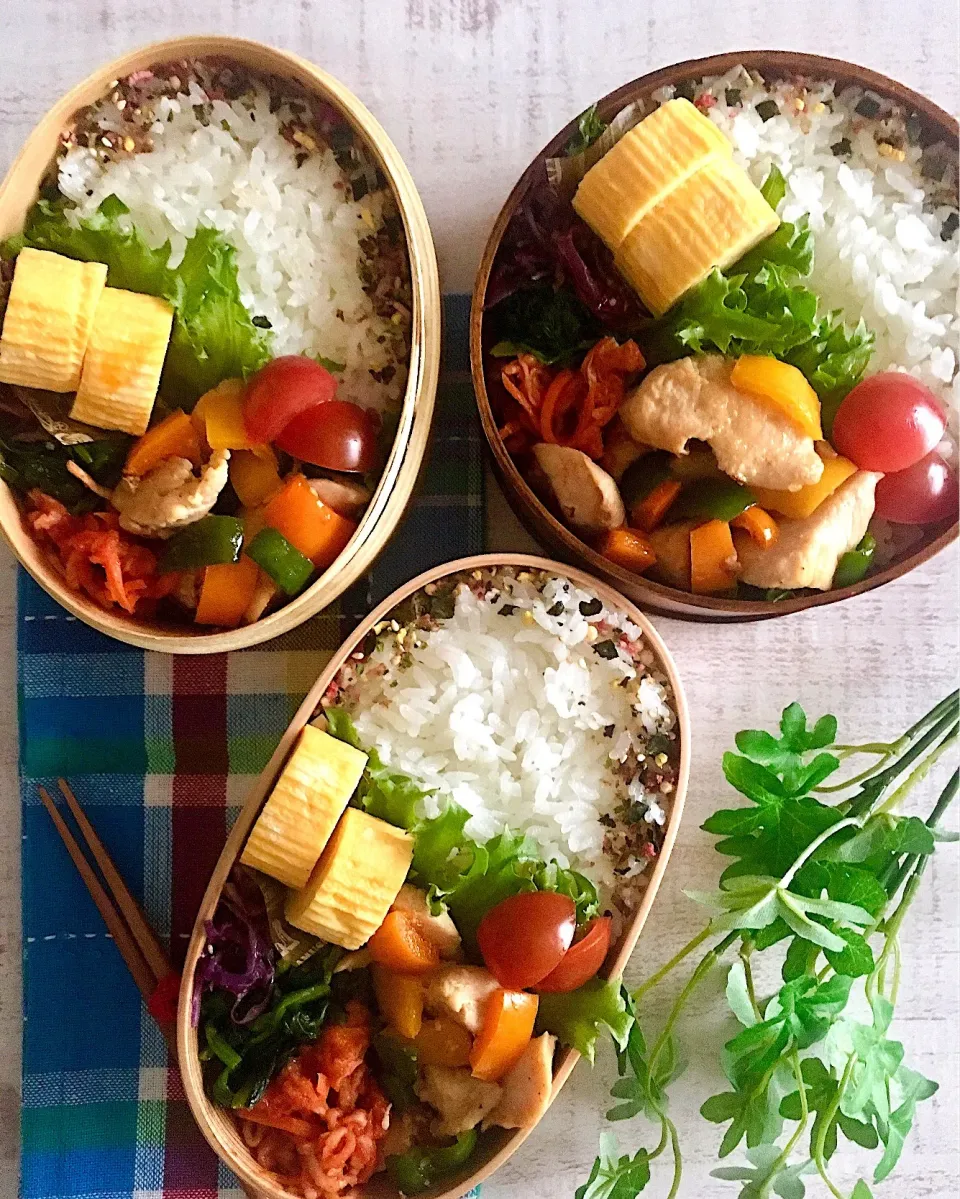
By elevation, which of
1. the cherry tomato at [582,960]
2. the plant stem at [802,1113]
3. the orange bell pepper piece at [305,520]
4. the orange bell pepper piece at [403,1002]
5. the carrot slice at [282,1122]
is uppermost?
the orange bell pepper piece at [305,520]

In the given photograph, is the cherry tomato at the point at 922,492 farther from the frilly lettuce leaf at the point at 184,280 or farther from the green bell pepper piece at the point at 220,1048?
the green bell pepper piece at the point at 220,1048

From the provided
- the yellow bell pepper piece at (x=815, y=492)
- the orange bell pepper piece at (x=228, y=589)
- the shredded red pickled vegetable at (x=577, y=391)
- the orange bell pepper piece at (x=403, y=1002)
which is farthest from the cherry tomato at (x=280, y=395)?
the orange bell pepper piece at (x=403, y=1002)

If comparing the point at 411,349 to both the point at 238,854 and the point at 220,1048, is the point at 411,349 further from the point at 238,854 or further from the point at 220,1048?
the point at 220,1048

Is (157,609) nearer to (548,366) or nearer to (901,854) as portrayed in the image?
(548,366)

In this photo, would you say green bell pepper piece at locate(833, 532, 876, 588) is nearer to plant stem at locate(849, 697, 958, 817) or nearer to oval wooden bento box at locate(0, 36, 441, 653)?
plant stem at locate(849, 697, 958, 817)

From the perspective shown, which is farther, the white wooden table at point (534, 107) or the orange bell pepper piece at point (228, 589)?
the white wooden table at point (534, 107)

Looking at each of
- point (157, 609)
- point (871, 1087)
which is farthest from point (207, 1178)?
point (871, 1087)
